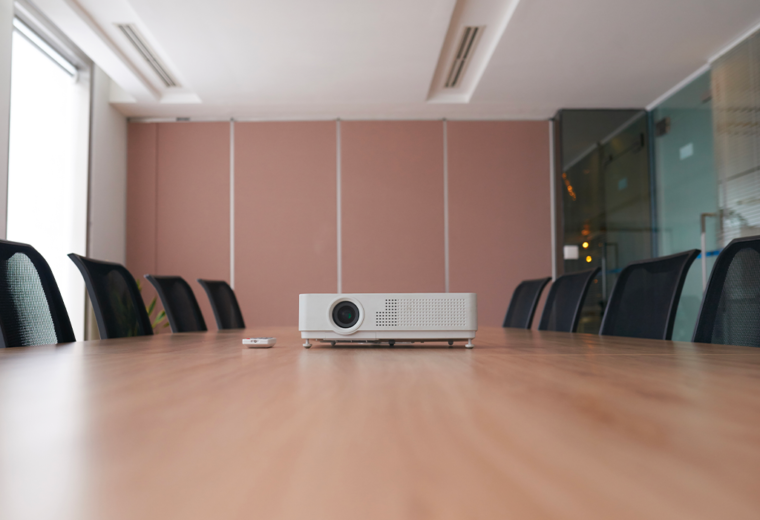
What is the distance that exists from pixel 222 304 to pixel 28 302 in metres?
2.05

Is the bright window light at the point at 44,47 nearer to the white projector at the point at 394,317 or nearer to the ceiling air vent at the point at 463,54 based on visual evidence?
the ceiling air vent at the point at 463,54

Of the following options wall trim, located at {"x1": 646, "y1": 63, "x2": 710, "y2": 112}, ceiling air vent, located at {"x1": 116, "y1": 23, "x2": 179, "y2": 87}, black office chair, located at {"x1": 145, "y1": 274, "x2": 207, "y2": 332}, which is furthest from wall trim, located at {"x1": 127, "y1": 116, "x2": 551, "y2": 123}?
black office chair, located at {"x1": 145, "y1": 274, "x2": 207, "y2": 332}

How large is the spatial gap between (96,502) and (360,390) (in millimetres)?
307

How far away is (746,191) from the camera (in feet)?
13.0

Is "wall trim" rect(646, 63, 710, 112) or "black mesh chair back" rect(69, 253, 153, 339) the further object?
"wall trim" rect(646, 63, 710, 112)

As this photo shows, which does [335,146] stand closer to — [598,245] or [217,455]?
[598,245]

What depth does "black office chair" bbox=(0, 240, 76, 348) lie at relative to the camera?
1568 mm

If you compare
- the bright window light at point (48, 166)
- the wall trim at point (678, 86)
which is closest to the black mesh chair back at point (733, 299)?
the wall trim at point (678, 86)

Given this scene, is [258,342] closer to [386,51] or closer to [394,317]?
[394,317]

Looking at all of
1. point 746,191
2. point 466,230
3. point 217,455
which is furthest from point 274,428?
point 466,230

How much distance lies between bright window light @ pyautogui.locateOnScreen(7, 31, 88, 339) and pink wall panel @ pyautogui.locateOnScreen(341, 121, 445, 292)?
8.94 ft

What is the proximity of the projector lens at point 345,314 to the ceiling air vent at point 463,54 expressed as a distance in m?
3.79

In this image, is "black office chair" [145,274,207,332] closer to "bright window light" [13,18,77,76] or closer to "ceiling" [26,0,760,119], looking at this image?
"ceiling" [26,0,760,119]

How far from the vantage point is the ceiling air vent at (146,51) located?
13.8ft
